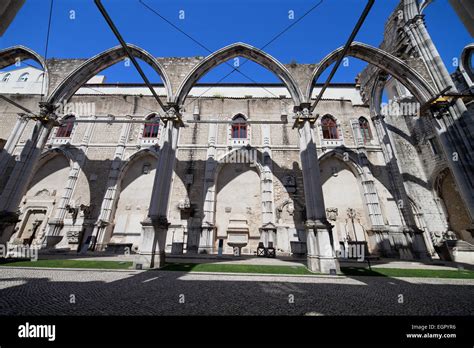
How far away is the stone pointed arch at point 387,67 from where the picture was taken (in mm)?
8820

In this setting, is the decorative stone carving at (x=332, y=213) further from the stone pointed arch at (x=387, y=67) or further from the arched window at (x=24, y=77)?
the arched window at (x=24, y=77)

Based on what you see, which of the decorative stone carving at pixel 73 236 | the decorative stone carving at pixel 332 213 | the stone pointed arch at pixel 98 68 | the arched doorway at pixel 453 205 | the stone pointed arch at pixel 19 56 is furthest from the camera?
the decorative stone carving at pixel 332 213

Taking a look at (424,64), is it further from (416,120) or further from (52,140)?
(52,140)

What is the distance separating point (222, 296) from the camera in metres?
3.46

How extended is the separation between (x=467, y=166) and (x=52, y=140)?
25757mm

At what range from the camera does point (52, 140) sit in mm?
14430

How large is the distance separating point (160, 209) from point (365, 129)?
660 inches

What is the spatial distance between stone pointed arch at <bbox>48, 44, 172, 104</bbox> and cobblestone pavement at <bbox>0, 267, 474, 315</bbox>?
8142 mm

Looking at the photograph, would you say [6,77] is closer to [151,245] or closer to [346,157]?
[151,245]

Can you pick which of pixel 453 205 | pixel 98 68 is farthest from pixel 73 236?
pixel 453 205

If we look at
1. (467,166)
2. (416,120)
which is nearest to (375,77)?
(416,120)

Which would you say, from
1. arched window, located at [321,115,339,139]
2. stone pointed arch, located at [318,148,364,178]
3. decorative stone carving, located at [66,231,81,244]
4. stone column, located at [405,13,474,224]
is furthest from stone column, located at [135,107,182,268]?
arched window, located at [321,115,339,139]

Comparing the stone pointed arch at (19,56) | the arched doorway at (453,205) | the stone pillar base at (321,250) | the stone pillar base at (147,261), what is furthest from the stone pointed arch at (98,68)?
the arched doorway at (453,205)

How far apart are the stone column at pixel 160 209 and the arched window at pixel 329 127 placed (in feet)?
40.0
